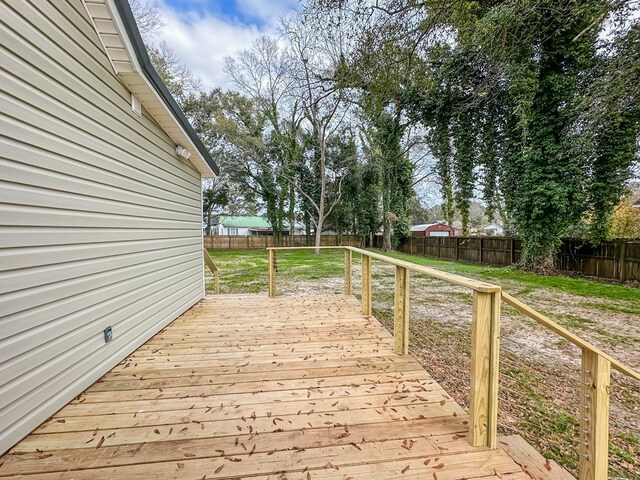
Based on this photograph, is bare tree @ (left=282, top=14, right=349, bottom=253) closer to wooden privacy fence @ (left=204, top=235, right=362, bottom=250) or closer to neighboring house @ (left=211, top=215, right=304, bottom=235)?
wooden privacy fence @ (left=204, top=235, right=362, bottom=250)

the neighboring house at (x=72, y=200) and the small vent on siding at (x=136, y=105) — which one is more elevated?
the small vent on siding at (x=136, y=105)

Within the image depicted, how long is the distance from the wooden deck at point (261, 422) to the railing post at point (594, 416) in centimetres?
32

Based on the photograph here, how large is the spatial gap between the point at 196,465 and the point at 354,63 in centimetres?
590

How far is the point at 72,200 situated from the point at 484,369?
315cm

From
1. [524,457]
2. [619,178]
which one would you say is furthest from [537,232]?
[524,457]

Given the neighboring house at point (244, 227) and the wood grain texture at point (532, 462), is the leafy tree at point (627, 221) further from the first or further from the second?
the neighboring house at point (244, 227)

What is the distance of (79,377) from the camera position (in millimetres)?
2289

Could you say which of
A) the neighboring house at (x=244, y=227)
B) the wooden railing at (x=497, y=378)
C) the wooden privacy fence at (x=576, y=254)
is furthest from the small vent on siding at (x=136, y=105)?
the neighboring house at (x=244, y=227)

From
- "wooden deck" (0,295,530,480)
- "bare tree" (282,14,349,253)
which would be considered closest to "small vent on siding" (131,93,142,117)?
"wooden deck" (0,295,530,480)

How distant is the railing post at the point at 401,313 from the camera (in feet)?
9.32

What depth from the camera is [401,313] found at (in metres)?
2.95

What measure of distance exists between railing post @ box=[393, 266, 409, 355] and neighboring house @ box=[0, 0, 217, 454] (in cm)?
273

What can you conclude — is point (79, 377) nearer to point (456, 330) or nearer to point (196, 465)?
point (196, 465)

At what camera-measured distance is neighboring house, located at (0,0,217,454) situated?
1798mm
